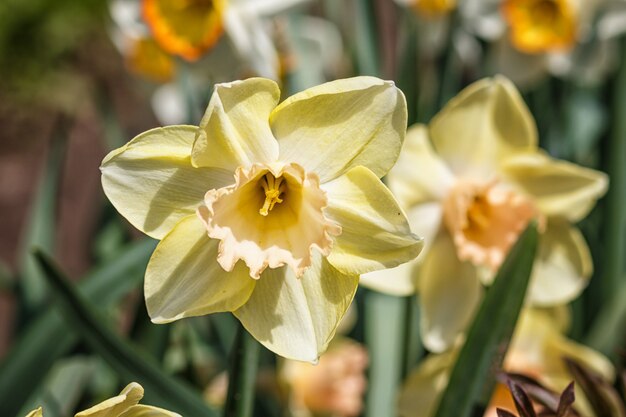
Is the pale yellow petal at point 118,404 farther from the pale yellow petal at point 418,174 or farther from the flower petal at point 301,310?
the pale yellow petal at point 418,174

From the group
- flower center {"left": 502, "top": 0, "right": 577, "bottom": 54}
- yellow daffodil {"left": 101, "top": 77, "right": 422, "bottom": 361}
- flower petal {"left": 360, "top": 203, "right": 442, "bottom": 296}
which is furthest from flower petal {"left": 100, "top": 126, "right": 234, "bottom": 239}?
flower center {"left": 502, "top": 0, "right": 577, "bottom": 54}

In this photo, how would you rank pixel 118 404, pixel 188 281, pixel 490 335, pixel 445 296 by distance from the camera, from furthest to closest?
1. pixel 445 296
2. pixel 490 335
3. pixel 188 281
4. pixel 118 404

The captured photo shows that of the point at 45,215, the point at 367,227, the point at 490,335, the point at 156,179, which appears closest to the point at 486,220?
the point at 490,335

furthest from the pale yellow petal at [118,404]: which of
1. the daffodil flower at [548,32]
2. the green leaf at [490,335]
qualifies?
the daffodil flower at [548,32]

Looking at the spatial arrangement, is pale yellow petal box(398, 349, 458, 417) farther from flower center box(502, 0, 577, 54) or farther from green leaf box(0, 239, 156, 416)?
flower center box(502, 0, 577, 54)

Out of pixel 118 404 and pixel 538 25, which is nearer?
pixel 118 404

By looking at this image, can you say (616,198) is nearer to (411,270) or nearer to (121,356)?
(411,270)
